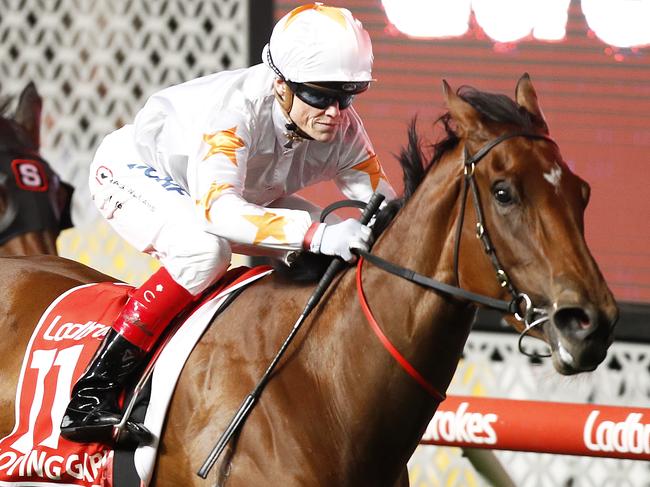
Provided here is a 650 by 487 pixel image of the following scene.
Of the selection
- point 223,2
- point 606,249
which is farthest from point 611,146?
point 223,2

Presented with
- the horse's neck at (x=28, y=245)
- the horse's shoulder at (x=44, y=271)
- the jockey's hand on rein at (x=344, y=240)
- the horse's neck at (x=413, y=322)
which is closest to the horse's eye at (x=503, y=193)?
the horse's neck at (x=413, y=322)

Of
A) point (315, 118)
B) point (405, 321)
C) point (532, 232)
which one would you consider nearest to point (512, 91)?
point (315, 118)

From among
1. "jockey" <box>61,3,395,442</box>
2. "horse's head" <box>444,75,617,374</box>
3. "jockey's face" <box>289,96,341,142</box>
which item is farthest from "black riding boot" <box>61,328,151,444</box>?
"horse's head" <box>444,75,617,374</box>

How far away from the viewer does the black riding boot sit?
3.07 metres

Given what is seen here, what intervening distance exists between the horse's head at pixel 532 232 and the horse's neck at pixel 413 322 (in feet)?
0.26

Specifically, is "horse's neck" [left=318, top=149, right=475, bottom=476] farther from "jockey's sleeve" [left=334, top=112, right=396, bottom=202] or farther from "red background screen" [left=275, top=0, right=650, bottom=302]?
"red background screen" [left=275, top=0, right=650, bottom=302]

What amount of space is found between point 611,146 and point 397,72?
0.95 metres

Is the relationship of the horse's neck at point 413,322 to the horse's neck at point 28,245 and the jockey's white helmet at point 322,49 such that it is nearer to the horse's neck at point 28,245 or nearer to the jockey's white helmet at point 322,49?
the jockey's white helmet at point 322,49

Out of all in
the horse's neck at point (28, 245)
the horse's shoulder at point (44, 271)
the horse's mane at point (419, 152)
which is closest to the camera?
the horse's mane at point (419, 152)

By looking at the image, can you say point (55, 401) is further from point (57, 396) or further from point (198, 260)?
point (198, 260)

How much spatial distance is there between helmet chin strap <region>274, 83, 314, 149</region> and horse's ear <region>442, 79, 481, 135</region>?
54cm

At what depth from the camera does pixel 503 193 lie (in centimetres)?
259

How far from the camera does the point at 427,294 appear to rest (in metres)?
2.75

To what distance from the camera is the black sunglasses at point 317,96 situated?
3059mm
